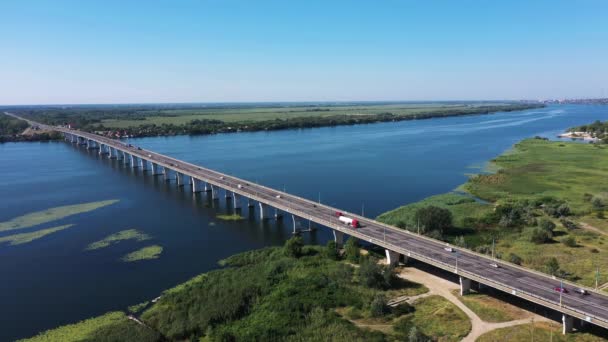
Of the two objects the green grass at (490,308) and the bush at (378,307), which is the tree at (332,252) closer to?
the bush at (378,307)

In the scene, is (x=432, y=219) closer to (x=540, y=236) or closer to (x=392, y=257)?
(x=392, y=257)

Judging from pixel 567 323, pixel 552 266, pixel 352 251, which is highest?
pixel 352 251

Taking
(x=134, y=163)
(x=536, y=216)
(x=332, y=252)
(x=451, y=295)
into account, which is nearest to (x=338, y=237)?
(x=332, y=252)

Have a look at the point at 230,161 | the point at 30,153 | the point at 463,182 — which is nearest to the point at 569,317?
the point at 463,182

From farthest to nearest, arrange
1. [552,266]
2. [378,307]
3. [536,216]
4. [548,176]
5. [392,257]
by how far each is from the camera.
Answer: [548,176]
[536,216]
[392,257]
[552,266]
[378,307]

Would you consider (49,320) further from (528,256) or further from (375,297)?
(528,256)

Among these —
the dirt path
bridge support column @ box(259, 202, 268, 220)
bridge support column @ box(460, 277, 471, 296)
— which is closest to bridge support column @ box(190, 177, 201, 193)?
bridge support column @ box(259, 202, 268, 220)
